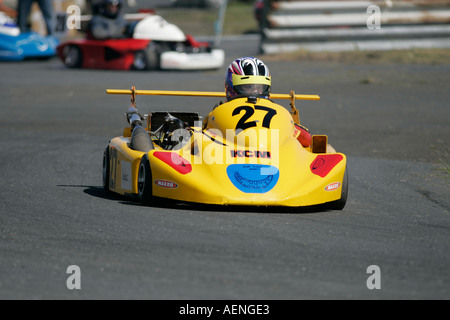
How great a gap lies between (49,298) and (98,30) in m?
14.7

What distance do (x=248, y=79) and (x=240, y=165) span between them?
4.09 ft

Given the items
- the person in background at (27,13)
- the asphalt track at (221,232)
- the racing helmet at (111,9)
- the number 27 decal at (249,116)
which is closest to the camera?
the asphalt track at (221,232)

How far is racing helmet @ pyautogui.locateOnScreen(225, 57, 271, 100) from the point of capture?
730 centimetres

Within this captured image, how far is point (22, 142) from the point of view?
10.2m

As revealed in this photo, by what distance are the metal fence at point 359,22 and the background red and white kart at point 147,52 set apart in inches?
53.5

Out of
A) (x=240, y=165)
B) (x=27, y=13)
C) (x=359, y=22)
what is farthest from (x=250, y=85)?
(x=27, y=13)

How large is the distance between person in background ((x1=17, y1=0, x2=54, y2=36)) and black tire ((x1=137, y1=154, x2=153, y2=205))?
1473cm

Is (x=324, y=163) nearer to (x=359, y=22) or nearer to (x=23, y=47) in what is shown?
(x=359, y=22)

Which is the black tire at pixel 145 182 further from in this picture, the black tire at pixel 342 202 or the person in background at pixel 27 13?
the person in background at pixel 27 13

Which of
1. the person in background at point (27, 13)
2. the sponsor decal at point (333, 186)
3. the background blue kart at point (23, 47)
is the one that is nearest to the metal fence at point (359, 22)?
the background blue kart at point (23, 47)

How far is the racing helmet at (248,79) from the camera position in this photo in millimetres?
7301
